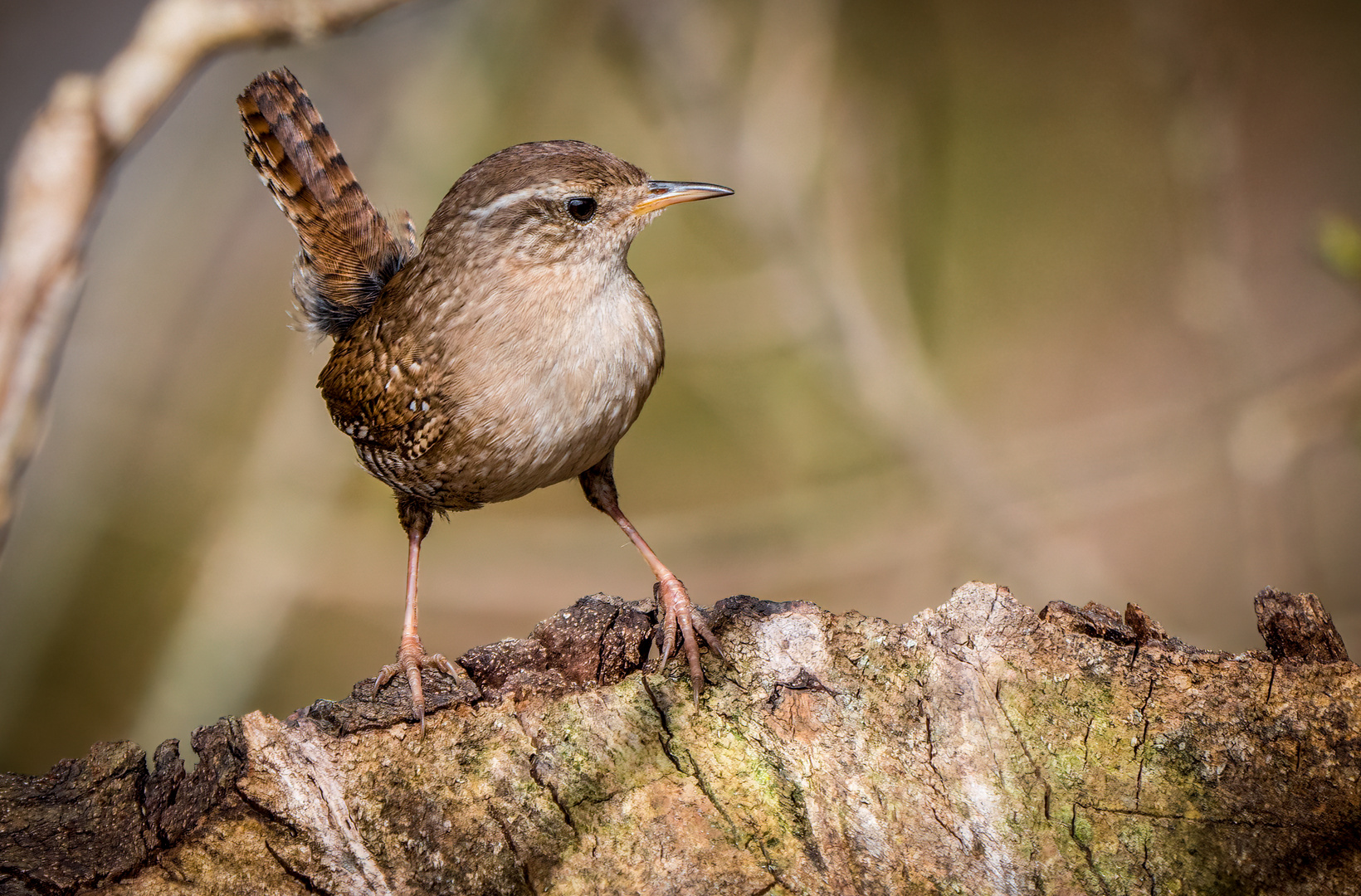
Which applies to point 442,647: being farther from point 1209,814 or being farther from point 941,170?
point 1209,814

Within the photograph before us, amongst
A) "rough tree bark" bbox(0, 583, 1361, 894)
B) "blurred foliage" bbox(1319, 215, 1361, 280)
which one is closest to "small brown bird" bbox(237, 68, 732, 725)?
"rough tree bark" bbox(0, 583, 1361, 894)

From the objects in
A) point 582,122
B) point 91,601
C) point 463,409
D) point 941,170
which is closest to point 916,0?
point 941,170

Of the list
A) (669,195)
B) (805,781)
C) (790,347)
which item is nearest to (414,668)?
(805,781)

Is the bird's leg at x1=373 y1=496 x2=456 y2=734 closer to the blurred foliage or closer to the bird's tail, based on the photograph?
the bird's tail

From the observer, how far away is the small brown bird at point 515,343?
1948 mm

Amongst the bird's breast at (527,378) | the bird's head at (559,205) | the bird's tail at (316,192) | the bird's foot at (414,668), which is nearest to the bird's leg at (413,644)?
the bird's foot at (414,668)

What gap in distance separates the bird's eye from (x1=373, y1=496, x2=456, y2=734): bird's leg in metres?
0.85

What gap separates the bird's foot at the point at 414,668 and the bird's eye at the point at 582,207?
34.6 inches

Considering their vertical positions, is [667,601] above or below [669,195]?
below

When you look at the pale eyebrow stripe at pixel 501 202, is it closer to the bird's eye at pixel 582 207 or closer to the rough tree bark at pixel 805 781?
the bird's eye at pixel 582 207

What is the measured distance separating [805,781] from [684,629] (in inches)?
13.3

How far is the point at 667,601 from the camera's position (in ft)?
6.26

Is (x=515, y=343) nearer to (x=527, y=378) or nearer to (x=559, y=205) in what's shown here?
(x=527, y=378)

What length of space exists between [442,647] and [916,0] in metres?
3.28
